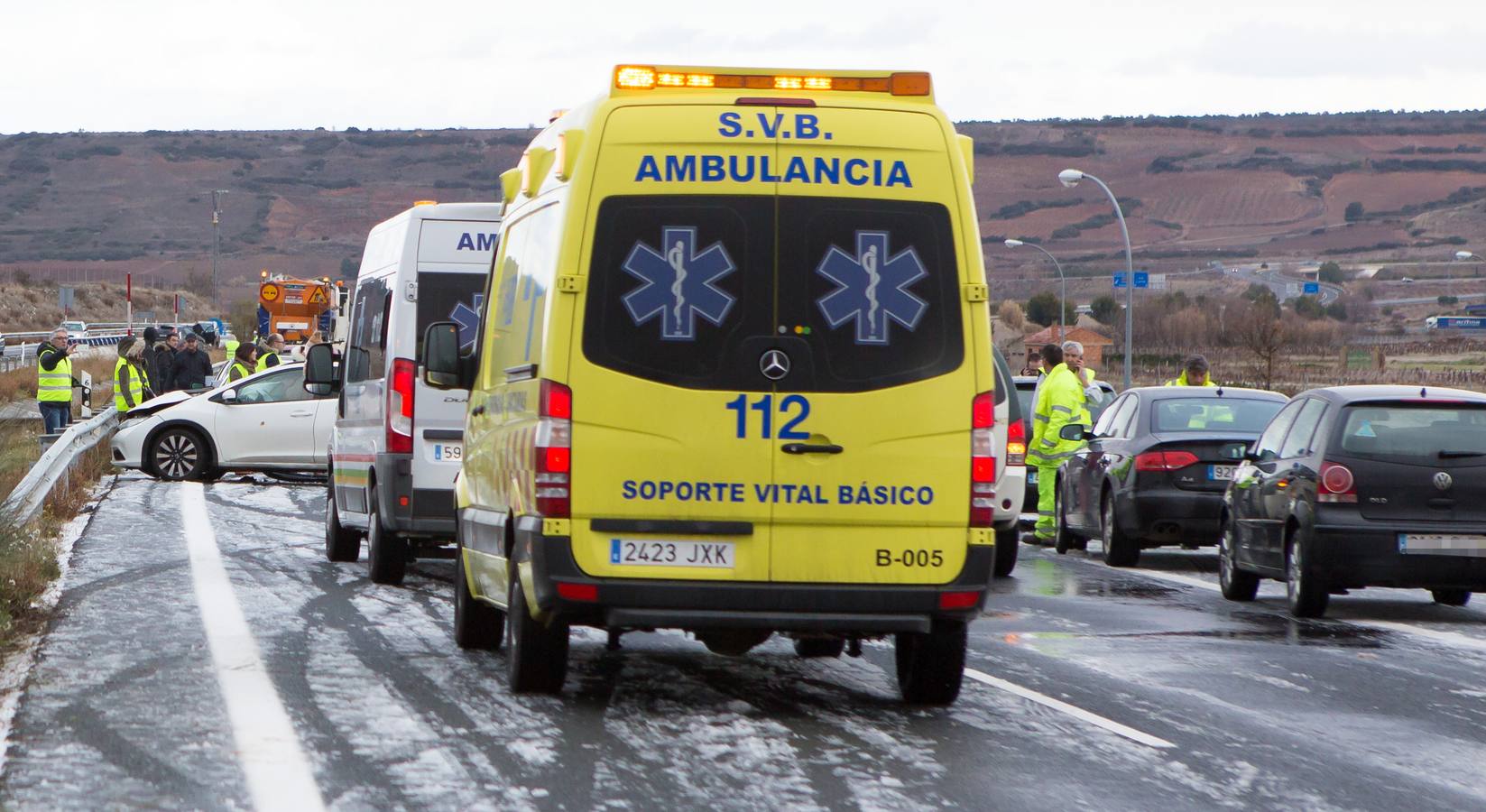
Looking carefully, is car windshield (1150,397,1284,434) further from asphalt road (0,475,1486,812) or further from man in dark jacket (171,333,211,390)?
man in dark jacket (171,333,211,390)

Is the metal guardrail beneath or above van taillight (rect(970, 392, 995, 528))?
beneath

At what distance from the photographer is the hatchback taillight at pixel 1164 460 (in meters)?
16.4

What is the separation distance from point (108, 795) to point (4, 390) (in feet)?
142

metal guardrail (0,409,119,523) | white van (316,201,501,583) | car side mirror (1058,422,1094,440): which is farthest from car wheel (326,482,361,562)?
car side mirror (1058,422,1094,440)

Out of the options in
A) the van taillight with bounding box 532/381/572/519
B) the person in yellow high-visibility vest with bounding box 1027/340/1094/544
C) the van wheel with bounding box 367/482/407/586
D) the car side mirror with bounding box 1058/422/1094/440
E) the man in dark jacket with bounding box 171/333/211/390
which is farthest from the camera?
the man in dark jacket with bounding box 171/333/211/390

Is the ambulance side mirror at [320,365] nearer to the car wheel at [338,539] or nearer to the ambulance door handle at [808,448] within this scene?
the car wheel at [338,539]

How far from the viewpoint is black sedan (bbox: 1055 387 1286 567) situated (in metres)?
16.3

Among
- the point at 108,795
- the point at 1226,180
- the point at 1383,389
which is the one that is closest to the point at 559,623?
the point at 108,795

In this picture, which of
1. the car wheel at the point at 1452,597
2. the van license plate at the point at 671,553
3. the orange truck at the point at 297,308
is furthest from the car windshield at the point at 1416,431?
the orange truck at the point at 297,308

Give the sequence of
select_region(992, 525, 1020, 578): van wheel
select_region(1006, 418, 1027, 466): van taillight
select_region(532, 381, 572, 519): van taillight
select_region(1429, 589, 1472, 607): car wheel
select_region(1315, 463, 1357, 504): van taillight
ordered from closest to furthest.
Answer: select_region(532, 381, 572, 519): van taillight, select_region(1315, 463, 1357, 504): van taillight, select_region(1006, 418, 1027, 466): van taillight, select_region(1429, 589, 1472, 607): car wheel, select_region(992, 525, 1020, 578): van wheel

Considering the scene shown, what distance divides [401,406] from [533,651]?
16.1 feet

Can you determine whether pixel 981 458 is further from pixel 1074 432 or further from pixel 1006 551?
pixel 1074 432

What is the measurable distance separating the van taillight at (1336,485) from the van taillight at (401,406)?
18.5ft

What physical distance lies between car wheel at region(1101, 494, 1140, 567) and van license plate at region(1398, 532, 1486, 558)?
4.31 meters
